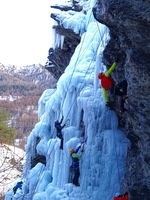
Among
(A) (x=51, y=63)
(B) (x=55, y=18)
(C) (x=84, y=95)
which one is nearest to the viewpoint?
(C) (x=84, y=95)

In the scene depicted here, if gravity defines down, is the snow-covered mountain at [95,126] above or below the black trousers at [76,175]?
above

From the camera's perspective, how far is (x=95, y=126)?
8.21 meters

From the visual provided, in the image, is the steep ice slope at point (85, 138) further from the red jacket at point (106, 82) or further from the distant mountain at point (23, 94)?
the distant mountain at point (23, 94)

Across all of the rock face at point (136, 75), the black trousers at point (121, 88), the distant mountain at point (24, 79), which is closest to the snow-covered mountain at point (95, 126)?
the rock face at point (136, 75)

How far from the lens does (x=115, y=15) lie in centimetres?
550

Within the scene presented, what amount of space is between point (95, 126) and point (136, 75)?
263 cm

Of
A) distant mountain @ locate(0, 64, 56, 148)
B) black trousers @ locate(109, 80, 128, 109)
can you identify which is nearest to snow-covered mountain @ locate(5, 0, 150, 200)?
black trousers @ locate(109, 80, 128, 109)

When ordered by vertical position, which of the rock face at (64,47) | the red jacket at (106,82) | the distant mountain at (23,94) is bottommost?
the distant mountain at (23,94)

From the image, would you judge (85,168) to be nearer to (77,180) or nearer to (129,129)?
(77,180)

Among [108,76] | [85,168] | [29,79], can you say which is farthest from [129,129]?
[29,79]

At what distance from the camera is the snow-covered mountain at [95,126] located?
19.6 ft

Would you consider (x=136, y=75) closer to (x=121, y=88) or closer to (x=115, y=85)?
(x=121, y=88)

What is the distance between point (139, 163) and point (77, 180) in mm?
2197

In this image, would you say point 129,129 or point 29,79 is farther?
point 29,79
